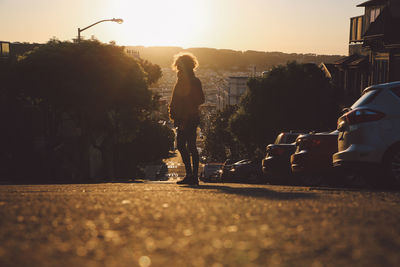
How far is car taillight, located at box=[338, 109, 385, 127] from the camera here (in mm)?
10656

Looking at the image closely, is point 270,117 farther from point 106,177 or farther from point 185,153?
point 185,153

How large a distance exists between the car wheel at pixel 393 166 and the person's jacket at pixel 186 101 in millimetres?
3503

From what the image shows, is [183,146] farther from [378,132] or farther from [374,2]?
[374,2]

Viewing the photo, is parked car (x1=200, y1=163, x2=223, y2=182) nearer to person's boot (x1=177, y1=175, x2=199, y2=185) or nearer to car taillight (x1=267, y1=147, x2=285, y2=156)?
car taillight (x1=267, y1=147, x2=285, y2=156)

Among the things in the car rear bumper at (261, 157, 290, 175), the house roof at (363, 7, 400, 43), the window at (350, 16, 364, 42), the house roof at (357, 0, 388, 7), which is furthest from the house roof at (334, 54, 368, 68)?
the car rear bumper at (261, 157, 290, 175)

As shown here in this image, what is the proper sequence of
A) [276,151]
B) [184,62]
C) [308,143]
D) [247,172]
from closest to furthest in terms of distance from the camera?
[184,62]
[308,143]
[276,151]
[247,172]

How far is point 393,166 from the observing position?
10.8m

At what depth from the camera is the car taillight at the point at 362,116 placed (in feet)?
35.0

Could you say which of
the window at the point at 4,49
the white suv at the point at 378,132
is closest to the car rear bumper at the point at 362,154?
the white suv at the point at 378,132

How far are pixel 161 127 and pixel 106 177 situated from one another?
1046 inches

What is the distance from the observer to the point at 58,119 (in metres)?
40.2

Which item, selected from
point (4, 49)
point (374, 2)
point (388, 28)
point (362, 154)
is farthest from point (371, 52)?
point (4, 49)

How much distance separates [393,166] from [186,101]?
12.7ft

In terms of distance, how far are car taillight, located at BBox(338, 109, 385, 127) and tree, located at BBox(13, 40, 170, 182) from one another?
2406cm
